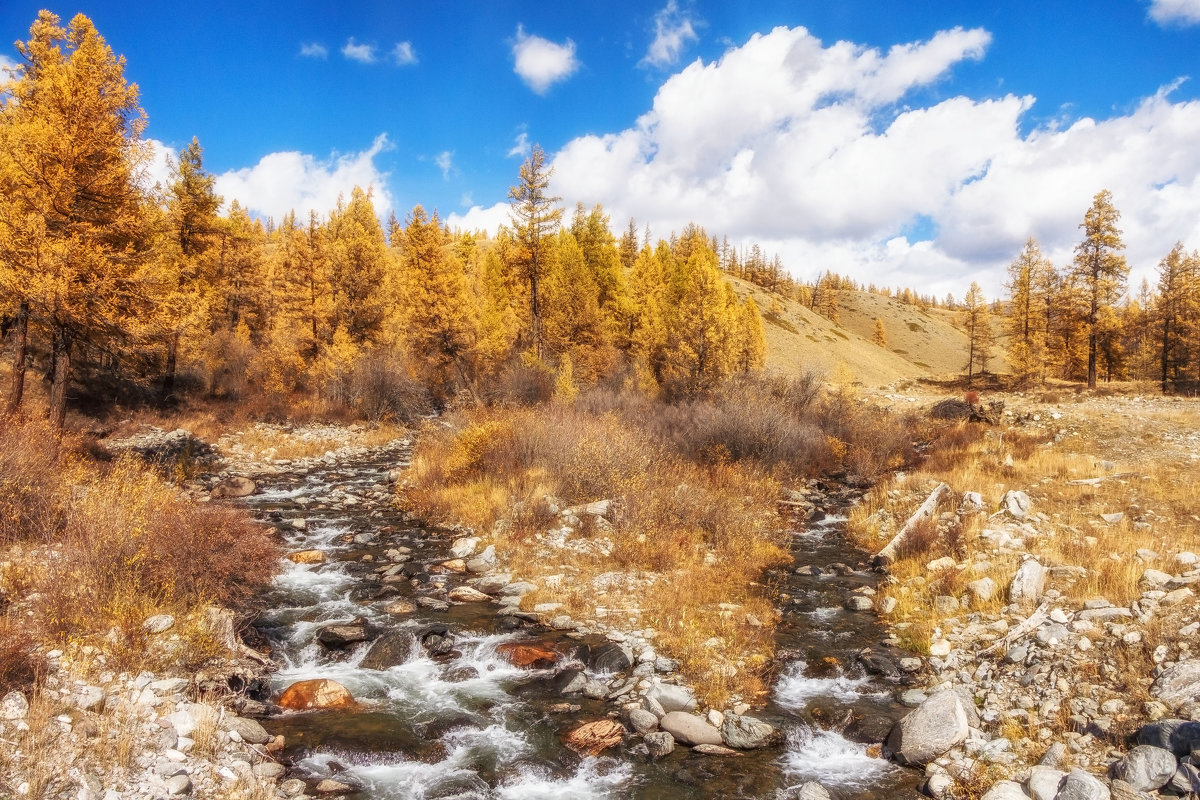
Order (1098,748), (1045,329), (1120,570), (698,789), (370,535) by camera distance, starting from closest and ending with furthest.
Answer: (1098,748)
(698,789)
(1120,570)
(370,535)
(1045,329)

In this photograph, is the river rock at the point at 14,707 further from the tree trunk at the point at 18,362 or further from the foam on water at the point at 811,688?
the tree trunk at the point at 18,362

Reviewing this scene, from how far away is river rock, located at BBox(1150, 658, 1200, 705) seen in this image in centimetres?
602

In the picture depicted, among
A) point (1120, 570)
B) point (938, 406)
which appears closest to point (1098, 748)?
point (1120, 570)

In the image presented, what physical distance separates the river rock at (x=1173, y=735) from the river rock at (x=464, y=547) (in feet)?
38.2

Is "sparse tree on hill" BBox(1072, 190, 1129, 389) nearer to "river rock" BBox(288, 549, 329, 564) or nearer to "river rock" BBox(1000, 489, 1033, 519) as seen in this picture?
"river rock" BBox(1000, 489, 1033, 519)

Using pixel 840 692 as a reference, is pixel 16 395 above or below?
above

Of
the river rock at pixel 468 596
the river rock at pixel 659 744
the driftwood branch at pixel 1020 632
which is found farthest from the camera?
the river rock at pixel 468 596

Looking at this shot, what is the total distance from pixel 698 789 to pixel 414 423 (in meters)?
31.3

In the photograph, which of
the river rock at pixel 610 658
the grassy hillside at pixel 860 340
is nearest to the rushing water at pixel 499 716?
the river rock at pixel 610 658

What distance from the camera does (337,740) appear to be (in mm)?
6945

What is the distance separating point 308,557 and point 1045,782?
1308 centimetres

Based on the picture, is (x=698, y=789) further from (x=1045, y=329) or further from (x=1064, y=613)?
(x=1045, y=329)

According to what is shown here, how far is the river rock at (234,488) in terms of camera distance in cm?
1866

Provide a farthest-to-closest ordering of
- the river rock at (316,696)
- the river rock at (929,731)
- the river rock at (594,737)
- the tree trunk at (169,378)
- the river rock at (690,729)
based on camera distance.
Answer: the tree trunk at (169,378) < the river rock at (316,696) < the river rock at (690,729) < the river rock at (594,737) < the river rock at (929,731)
